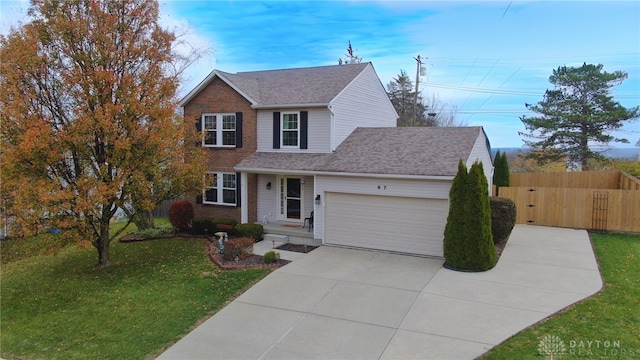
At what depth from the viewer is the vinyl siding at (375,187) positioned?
12.5 m

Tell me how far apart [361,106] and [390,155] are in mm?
4380

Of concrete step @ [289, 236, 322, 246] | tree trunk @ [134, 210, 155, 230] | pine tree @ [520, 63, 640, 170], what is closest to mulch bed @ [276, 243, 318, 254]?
concrete step @ [289, 236, 322, 246]

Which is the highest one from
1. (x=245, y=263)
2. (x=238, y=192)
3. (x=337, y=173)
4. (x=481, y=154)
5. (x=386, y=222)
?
(x=481, y=154)

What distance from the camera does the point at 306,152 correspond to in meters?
16.1

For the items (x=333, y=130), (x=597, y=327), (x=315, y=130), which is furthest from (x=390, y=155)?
(x=597, y=327)

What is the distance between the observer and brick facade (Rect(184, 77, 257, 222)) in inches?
663

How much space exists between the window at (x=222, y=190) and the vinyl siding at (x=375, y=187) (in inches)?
178

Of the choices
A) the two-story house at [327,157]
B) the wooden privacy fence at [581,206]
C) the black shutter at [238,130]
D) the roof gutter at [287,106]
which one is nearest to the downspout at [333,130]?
the two-story house at [327,157]

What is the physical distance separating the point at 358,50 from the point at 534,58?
14.0m

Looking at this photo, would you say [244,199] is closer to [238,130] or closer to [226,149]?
[226,149]

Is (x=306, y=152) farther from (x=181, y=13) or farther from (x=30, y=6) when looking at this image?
(x=30, y=6)

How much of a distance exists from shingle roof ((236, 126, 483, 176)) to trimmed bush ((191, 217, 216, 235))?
264 cm

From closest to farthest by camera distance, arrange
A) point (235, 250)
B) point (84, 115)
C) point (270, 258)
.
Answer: point (84, 115), point (270, 258), point (235, 250)

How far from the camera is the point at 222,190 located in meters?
17.5
